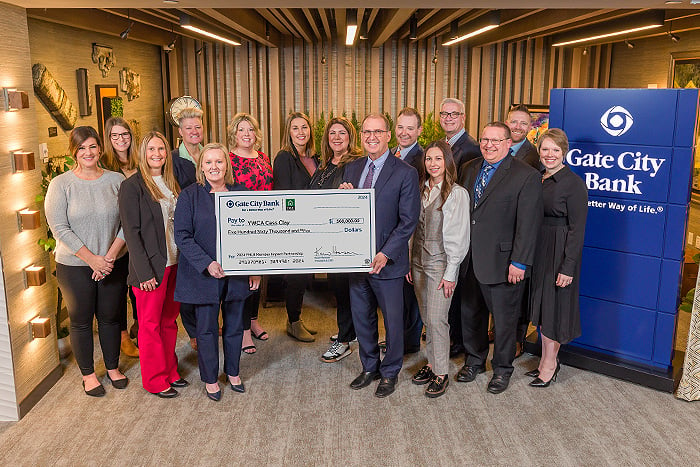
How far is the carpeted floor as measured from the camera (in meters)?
3.56

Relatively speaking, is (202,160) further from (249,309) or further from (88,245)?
(249,309)

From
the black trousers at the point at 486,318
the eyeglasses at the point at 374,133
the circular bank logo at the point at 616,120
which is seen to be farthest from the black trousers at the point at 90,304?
the circular bank logo at the point at 616,120

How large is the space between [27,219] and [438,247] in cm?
268

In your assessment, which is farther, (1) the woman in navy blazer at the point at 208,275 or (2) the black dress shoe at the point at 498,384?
(2) the black dress shoe at the point at 498,384

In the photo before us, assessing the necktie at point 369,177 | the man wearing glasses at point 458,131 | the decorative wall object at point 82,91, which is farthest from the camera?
the decorative wall object at point 82,91

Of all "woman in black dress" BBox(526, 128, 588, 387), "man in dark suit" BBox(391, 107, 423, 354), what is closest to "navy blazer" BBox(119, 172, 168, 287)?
"man in dark suit" BBox(391, 107, 423, 354)

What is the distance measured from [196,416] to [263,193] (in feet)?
4.88

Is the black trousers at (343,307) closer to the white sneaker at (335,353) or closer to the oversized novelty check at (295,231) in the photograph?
the white sneaker at (335,353)

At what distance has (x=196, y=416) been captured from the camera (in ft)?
A: 13.1

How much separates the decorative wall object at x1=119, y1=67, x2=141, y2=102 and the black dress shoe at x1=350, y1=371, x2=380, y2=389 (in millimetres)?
4932

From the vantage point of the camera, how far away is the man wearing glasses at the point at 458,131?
188 inches

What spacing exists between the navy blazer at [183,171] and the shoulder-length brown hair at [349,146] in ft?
3.15

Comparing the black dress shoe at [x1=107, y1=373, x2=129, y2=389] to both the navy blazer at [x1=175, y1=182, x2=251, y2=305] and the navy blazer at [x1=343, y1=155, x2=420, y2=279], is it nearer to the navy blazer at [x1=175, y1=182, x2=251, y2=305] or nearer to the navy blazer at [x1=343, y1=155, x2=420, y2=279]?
the navy blazer at [x1=175, y1=182, x2=251, y2=305]

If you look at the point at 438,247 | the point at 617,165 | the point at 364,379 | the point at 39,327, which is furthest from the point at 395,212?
the point at 39,327
